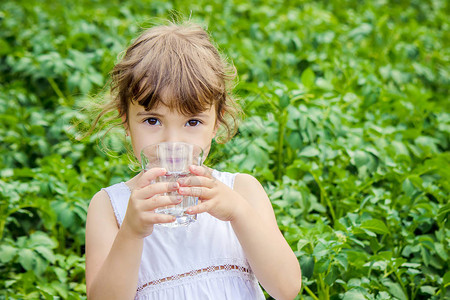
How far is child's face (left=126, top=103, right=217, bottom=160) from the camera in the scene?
6.41ft

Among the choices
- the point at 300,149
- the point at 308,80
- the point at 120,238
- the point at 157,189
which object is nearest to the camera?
the point at 157,189

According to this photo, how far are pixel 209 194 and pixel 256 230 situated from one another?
0.26m

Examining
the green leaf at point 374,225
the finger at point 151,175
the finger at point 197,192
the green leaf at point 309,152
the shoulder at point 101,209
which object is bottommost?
the finger at point 197,192

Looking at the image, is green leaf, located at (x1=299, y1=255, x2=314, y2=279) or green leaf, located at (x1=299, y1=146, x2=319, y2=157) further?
green leaf, located at (x1=299, y1=146, x2=319, y2=157)

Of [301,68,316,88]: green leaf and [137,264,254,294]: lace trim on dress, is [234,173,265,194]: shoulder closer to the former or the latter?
[137,264,254,294]: lace trim on dress

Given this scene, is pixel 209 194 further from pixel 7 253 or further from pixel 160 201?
pixel 7 253

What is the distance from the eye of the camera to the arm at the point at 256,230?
1746mm

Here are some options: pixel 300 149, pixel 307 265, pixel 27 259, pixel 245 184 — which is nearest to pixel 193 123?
pixel 245 184

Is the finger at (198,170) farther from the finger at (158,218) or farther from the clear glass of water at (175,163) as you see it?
the finger at (158,218)

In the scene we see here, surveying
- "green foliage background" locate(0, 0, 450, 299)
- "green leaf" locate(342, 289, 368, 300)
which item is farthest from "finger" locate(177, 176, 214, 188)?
"green leaf" locate(342, 289, 368, 300)

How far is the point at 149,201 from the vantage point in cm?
166

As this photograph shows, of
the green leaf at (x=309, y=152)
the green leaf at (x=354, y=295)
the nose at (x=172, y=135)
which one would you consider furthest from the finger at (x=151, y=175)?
the green leaf at (x=309, y=152)

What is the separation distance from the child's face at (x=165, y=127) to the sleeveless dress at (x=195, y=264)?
285mm

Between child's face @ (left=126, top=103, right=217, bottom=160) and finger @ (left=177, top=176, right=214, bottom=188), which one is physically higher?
child's face @ (left=126, top=103, right=217, bottom=160)
